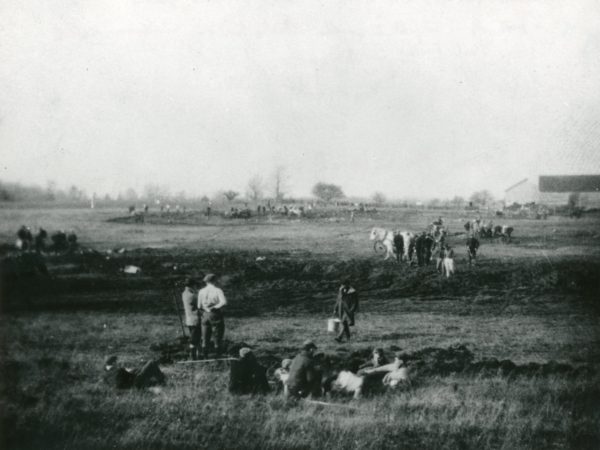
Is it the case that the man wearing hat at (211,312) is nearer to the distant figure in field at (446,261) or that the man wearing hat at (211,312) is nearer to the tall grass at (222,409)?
the tall grass at (222,409)

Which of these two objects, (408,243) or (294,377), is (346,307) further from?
(294,377)

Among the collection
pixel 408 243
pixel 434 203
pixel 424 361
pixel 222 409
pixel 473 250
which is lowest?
pixel 222 409

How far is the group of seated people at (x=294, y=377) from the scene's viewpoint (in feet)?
24.5

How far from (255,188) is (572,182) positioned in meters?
5.77

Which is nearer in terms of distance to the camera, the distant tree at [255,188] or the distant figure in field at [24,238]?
the distant figure in field at [24,238]

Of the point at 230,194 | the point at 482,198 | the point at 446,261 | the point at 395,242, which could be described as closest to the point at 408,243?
the point at 395,242

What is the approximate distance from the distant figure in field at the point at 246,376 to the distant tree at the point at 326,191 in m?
3.19

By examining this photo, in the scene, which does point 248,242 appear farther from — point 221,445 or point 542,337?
point 542,337

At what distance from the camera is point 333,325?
922 cm

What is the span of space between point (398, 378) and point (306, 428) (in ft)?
5.43

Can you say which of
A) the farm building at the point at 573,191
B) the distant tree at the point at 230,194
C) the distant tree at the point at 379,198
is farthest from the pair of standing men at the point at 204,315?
the farm building at the point at 573,191

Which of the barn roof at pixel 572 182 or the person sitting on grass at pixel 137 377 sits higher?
the barn roof at pixel 572 182

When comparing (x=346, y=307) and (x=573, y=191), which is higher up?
(x=573, y=191)

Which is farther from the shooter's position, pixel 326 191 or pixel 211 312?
pixel 326 191
